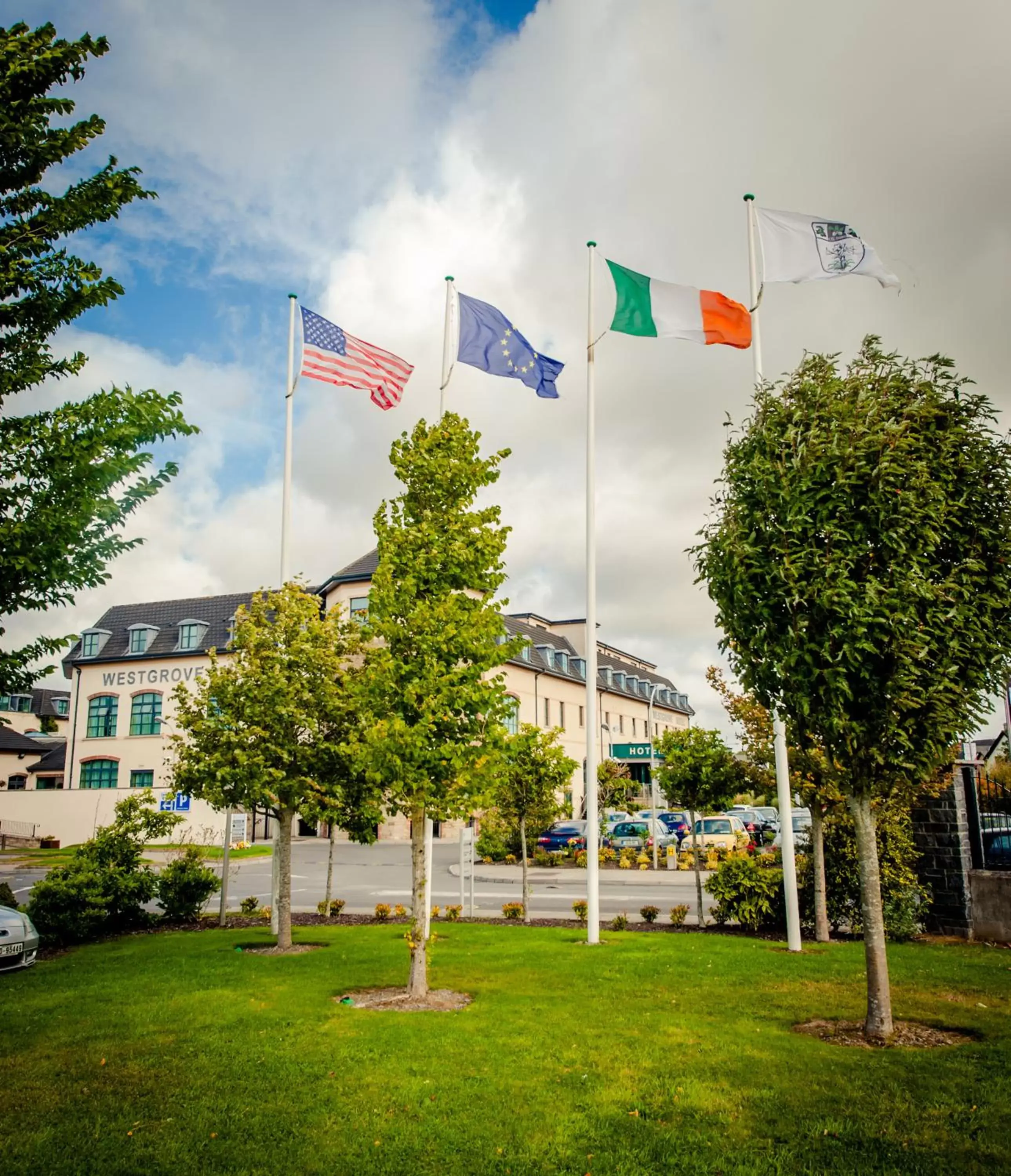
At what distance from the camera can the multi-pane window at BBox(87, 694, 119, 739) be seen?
51.1 m

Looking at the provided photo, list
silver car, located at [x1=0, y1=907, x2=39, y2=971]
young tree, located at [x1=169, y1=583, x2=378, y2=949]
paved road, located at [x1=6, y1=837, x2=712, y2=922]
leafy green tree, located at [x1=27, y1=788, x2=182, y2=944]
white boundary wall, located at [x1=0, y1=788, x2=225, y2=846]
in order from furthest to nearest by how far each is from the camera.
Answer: white boundary wall, located at [x1=0, y1=788, x2=225, y2=846]
paved road, located at [x1=6, y1=837, x2=712, y2=922]
leafy green tree, located at [x1=27, y1=788, x2=182, y2=944]
young tree, located at [x1=169, y1=583, x2=378, y2=949]
silver car, located at [x1=0, y1=907, x2=39, y2=971]

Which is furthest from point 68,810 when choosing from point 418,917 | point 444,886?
point 418,917

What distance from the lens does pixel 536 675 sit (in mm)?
55344

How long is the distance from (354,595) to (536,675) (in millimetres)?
13943

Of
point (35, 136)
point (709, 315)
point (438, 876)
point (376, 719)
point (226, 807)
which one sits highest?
point (709, 315)

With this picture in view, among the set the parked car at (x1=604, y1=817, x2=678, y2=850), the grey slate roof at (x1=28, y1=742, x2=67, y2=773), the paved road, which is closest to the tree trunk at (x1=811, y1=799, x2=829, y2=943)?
the paved road

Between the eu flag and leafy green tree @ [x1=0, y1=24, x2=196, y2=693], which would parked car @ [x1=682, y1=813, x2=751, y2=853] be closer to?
the eu flag

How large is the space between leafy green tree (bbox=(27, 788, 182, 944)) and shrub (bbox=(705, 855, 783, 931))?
10912mm

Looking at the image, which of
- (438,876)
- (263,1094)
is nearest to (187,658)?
(438,876)

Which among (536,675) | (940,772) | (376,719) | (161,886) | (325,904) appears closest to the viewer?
(376,719)

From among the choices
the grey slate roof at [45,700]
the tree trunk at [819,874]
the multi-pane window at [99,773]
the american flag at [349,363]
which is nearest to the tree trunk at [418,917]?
the tree trunk at [819,874]

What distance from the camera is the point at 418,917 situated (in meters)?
10.3

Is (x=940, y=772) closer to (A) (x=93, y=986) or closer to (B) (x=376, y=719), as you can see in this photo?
(B) (x=376, y=719)

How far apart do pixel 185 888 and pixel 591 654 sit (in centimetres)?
1061
